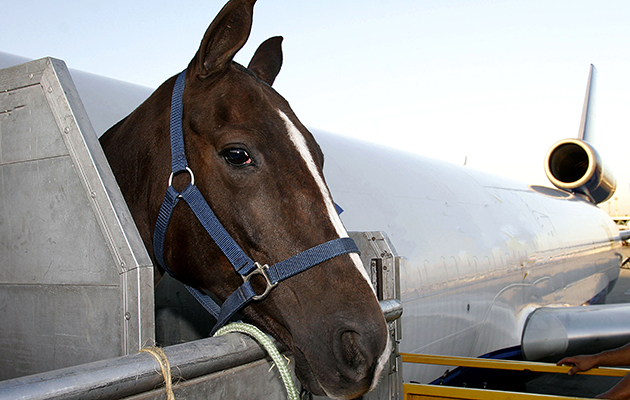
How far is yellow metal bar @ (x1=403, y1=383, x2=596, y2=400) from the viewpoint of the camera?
2756 mm

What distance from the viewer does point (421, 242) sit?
5023mm

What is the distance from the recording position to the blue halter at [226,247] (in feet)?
4.84

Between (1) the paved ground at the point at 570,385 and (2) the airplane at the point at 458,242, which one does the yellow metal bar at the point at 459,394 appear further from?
(1) the paved ground at the point at 570,385

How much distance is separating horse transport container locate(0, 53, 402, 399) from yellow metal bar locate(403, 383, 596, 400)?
175 centimetres

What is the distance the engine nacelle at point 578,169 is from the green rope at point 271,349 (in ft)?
40.5

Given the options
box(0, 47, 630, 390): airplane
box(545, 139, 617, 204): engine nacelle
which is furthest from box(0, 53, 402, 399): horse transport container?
box(545, 139, 617, 204): engine nacelle

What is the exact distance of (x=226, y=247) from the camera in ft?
5.09

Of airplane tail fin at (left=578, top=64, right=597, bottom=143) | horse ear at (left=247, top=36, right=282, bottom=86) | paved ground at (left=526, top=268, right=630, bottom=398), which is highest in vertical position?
horse ear at (left=247, top=36, right=282, bottom=86)

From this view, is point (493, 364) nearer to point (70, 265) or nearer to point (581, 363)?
point (581, 363)

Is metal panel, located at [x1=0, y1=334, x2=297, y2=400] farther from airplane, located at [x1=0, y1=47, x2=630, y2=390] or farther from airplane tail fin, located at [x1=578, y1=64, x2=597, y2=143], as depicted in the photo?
airplane tail fin, located at [x1=578, y1=64, x2=597, y2=143]

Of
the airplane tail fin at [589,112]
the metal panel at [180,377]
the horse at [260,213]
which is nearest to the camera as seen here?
the metal panel at [180,377]

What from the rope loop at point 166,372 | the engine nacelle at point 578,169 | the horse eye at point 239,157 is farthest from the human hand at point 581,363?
the engine nacelle at point 578,169

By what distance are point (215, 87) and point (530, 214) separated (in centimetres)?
810

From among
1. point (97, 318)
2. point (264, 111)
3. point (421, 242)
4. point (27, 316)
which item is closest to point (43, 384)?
→ point (97, 318)
